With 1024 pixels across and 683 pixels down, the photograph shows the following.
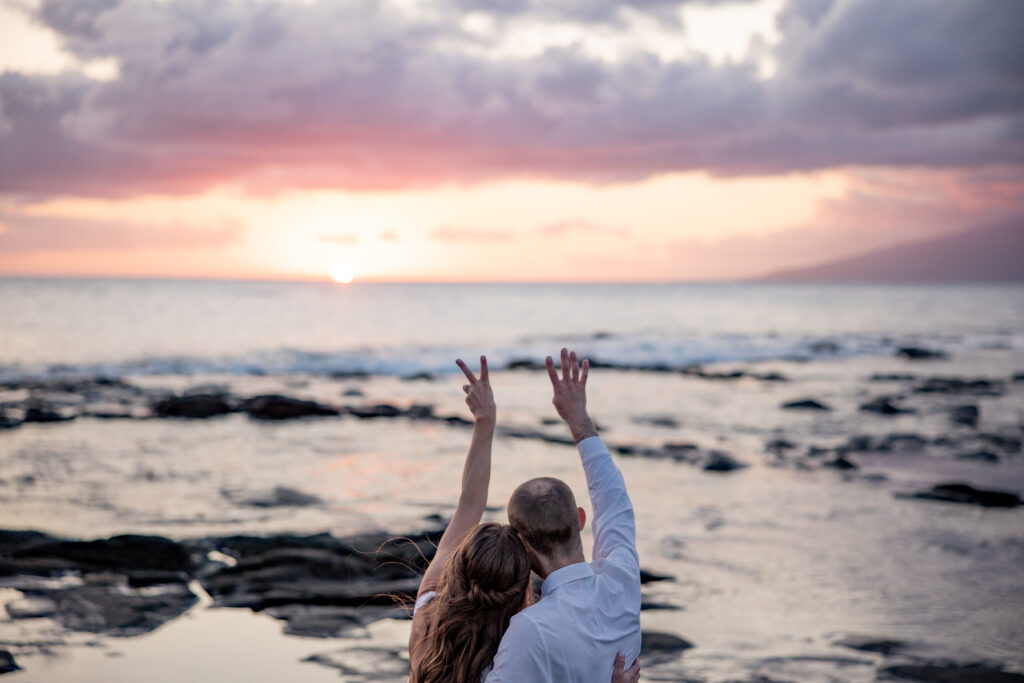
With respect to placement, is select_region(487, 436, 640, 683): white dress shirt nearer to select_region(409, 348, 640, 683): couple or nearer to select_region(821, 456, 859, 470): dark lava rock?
select_region(409, 348, 640, 683): couple

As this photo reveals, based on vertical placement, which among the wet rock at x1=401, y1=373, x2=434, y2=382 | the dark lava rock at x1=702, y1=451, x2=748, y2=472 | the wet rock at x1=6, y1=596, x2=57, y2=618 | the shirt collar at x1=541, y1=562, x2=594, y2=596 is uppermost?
the shirt collar at x1=541, y1=562, x2=594, y2=596

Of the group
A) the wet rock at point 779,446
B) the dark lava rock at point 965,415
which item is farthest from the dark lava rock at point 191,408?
the dark lava rock at point 965,415

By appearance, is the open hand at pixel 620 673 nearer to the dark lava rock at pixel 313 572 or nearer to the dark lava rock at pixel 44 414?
the dark lava rock at pixel 313 572

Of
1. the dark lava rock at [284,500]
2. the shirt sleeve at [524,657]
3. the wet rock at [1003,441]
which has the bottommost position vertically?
the dark lava rock at [284,500]

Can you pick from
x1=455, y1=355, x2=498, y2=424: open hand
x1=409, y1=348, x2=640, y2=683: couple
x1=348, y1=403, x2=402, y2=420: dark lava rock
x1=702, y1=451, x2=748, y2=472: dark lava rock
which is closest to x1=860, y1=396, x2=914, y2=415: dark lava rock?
x1=702, y1=451, x2=748, y2=472: dark lava rock

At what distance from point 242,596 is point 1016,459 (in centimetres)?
1266

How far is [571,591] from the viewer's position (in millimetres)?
2748

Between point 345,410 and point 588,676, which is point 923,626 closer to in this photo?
point 588,676

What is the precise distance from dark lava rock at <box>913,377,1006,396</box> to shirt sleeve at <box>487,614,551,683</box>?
2467 cm

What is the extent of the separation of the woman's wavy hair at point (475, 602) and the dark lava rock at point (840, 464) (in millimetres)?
11426

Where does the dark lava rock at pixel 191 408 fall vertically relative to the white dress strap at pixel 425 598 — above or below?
→ below

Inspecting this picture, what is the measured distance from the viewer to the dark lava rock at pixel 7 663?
5.43m

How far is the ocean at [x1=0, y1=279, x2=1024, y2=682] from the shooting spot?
19.7ft

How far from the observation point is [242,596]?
6.87 m
